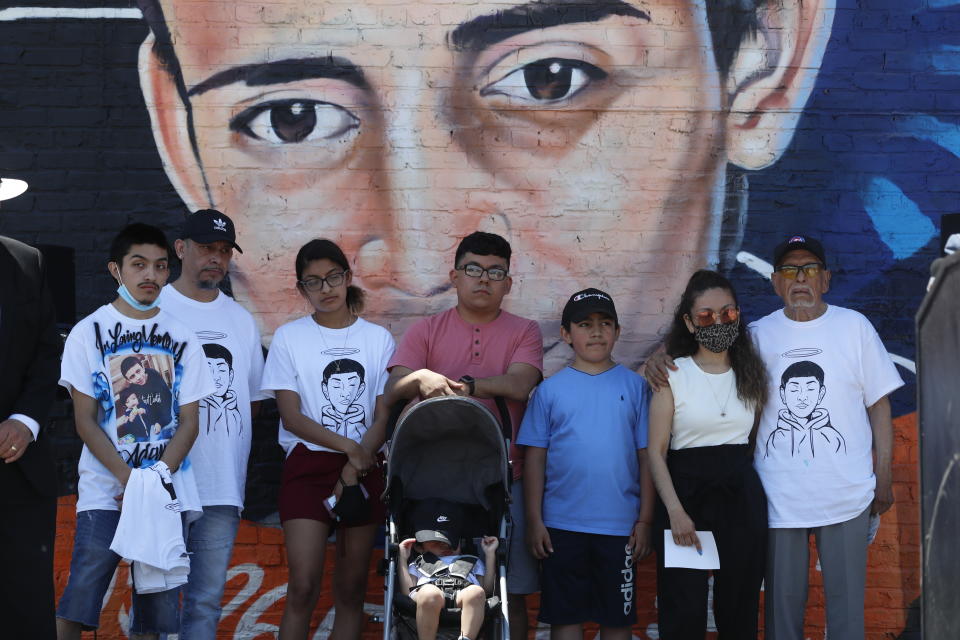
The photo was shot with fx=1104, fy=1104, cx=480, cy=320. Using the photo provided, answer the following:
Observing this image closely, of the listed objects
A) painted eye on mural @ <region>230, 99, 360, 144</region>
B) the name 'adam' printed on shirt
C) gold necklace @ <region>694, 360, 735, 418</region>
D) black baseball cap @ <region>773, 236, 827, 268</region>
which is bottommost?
gold necklace @ <region>694, 360, 735, 418</region>

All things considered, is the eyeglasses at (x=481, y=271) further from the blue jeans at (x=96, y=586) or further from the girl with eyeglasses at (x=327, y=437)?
the blue jeans at (x=96, y=586)

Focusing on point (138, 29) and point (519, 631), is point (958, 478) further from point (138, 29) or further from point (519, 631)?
point (138, 29)

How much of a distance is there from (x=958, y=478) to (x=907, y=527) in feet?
12.6

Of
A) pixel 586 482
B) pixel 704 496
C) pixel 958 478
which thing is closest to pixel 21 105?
pixel 586 482

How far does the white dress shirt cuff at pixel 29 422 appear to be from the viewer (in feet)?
14.0

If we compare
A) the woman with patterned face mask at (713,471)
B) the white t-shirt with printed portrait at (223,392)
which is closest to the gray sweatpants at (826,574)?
the woman with patterned face mask at (713,471)

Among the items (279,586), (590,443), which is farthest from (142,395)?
(590,443)

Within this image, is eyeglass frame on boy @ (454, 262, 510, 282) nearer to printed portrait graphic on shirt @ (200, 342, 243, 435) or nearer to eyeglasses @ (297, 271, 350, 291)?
eyeglasses @ (297, 271, 350, 291)

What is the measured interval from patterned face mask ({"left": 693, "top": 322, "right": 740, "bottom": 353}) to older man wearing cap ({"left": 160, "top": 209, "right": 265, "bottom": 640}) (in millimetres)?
2082

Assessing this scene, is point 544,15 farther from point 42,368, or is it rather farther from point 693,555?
point 42,368

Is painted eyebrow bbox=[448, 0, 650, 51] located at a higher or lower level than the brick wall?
higher

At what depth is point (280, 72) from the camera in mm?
5969

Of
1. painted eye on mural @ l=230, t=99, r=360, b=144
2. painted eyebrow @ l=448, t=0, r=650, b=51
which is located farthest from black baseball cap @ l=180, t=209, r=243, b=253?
painted eyebrow @ l=448, t=0, r=650, b=51

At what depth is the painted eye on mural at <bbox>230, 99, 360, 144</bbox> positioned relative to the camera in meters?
5.96
